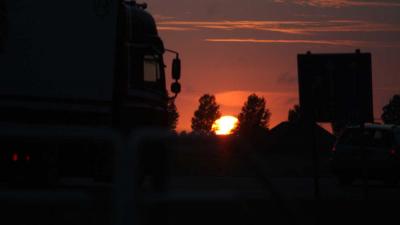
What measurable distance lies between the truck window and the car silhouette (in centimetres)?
801

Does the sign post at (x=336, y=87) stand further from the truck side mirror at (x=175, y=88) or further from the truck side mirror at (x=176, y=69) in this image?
the truck side mirror at (x=175, y=88)

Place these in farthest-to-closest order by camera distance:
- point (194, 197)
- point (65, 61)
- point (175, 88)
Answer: point (175, 88), point (65, 61), point (194, 197)

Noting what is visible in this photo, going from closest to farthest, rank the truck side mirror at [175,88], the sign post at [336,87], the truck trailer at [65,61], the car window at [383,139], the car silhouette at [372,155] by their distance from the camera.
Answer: the truck trailer at [65,61] < the sign post at [336,87] < the truck side mirror at [175,88] < the car silhouette at [372,155] < the car window at [383,139]

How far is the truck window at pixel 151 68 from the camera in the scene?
62.2ft

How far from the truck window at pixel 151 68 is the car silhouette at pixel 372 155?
8.01 m

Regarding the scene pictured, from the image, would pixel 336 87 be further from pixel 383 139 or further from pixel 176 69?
pixel 383 139

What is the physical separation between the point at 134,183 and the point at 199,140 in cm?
45

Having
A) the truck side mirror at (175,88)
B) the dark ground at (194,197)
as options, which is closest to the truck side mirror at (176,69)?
the truck side mirror at (175,88)

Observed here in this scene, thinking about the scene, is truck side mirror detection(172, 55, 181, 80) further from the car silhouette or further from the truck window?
the car silhouette

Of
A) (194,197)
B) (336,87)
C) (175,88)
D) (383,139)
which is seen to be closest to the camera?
(194,197)

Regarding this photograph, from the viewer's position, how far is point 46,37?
50.5 ft

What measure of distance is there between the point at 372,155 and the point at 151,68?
9.39 metres

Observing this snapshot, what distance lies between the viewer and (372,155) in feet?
88.2

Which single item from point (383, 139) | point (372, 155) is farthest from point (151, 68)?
point (383, 139)
